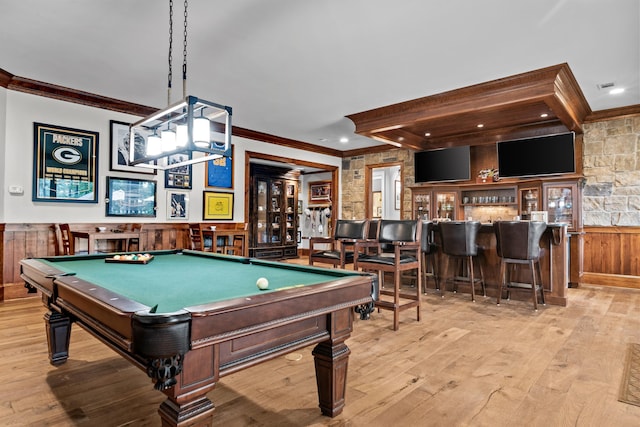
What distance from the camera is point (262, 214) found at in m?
9.49

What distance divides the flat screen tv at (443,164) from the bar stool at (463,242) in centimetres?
265

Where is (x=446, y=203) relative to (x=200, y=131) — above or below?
below

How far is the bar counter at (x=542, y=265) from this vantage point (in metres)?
4.27

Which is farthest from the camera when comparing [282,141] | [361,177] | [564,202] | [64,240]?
[361,177]

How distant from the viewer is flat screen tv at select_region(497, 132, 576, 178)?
5895mm

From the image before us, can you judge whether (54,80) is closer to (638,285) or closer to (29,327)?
(29,327)

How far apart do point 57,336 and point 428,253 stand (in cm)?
422

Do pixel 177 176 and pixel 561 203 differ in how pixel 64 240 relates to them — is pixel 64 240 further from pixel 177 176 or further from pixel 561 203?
pixel 561 203

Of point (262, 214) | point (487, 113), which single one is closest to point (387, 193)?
point (262, 214)

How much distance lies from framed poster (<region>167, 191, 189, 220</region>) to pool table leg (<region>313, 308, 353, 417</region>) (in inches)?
187

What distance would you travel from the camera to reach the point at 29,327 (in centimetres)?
337

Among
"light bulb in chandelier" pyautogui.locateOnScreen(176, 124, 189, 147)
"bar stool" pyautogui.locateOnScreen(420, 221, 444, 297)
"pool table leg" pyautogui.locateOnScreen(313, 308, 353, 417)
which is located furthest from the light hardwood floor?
"light bulb in chandelier" pyautogui.locateOnScreen(176, 124, 189, 147)

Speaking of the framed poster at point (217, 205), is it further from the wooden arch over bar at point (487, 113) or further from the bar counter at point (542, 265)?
the bar counter at point (542, 265)

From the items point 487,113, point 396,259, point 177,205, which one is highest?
point 487,113
